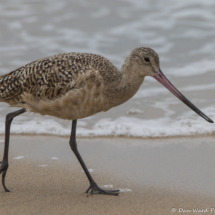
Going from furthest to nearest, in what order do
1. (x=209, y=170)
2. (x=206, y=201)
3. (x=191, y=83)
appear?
(x=191, y=83), (x=209, y=170), (x=206, y=201)

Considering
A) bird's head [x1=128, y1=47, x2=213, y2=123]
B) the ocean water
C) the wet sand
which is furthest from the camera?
the ocean water

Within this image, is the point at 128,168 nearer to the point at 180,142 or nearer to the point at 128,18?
the point at 180,142

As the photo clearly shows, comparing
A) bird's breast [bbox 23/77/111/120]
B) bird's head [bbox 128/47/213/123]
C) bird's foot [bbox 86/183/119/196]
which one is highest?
bird's head [bbox 128/47/213/123]

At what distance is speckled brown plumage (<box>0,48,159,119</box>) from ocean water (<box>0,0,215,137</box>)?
63.9 inches

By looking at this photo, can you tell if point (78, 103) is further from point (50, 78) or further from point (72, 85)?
A: point (50, 78)

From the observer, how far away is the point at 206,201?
3.83 m

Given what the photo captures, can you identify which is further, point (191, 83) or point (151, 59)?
point (191, 83)

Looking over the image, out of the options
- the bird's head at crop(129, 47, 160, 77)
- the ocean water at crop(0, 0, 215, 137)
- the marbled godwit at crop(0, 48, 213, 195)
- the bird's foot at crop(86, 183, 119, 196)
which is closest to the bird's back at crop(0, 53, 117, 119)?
the marbled godwit at crop(0, 48, 213, 195)

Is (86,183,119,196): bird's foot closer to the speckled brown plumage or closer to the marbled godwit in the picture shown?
the marbled godwit

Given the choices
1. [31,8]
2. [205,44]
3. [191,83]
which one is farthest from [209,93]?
[31,8]

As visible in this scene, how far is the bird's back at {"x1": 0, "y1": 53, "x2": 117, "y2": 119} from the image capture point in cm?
385

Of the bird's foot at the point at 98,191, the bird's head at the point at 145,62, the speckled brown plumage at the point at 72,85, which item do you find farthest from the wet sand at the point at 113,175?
the bird's head at the point at 145,62

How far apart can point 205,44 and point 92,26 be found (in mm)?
2820

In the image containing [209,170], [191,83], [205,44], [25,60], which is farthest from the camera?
[205,44]
